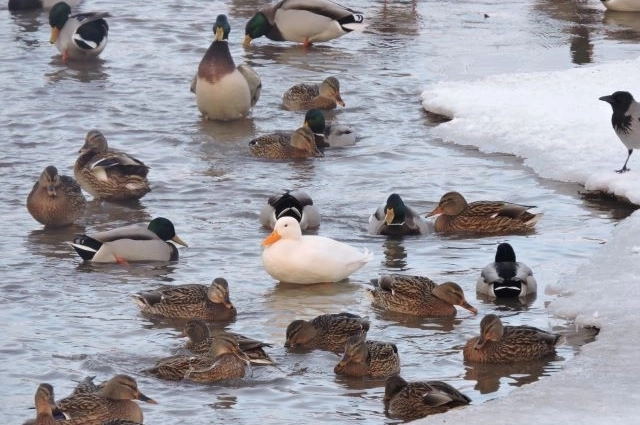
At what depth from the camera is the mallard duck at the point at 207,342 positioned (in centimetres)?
955

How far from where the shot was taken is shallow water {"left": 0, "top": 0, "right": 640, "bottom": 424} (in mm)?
9625

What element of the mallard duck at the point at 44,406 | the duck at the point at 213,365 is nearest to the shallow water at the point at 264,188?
the duck at the point at 213,365

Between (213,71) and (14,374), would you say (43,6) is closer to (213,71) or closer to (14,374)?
(213,71)

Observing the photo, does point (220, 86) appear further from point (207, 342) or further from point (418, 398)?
point (418, 398)

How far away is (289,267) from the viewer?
11500mm

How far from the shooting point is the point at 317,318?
10312mm

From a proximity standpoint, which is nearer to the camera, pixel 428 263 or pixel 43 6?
Result: pixel 428 263

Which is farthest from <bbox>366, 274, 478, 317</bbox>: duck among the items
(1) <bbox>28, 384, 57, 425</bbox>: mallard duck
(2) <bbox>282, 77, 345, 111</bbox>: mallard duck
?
(2) <bbox>282, 77, 345, 111</bbox>: mallard duck

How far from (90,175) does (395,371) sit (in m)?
5.22

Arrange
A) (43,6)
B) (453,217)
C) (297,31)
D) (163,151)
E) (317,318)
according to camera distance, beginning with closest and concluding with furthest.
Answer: (317,318) → (453,217) → (163,151) → (297,31) → (43,6)

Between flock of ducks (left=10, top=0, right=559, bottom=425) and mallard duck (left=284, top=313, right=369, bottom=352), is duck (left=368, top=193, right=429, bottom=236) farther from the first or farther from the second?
mallard duck (left=284, top=313, right=369, bottom=352)

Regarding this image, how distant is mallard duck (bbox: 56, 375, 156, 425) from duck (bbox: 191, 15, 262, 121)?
846cm

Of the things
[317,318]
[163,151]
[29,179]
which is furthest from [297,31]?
[317,318]

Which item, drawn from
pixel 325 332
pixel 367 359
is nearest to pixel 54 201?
pixel 325 332
